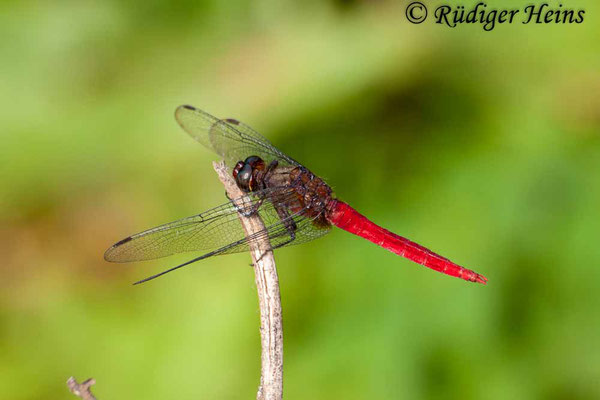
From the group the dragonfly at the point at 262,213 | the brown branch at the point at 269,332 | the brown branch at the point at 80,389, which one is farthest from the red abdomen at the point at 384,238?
the brown branch at the point at 80,389

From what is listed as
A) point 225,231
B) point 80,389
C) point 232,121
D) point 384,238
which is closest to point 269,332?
point 80,389

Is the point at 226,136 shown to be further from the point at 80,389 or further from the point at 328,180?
the point at 80,389

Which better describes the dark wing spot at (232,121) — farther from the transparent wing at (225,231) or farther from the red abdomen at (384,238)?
the red abdomen at (384,238)

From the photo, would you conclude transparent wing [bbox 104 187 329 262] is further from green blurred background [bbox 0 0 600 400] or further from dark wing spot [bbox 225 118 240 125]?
dark wing spot [bbox 225 118 240 125]

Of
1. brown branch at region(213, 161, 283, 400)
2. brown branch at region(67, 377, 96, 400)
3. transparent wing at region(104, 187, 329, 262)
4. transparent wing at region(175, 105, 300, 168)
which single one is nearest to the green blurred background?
transparent wing at region(175, 105, 300, 168)

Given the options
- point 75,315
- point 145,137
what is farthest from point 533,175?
point 75,315

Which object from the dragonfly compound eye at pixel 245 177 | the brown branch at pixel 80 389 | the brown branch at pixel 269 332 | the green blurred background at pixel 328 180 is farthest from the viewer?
the dragonfly compound eye at pixel 245 177

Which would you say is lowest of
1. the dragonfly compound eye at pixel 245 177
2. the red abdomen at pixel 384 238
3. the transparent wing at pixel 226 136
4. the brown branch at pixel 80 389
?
the brown branch at pixel 80 389
